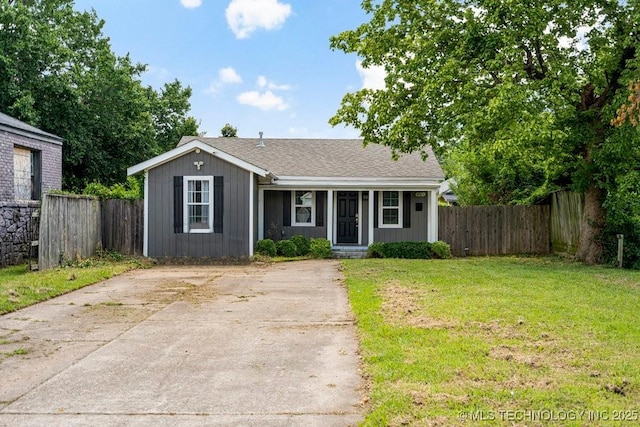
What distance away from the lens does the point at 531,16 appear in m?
12.9

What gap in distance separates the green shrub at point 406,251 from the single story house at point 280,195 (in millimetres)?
1060

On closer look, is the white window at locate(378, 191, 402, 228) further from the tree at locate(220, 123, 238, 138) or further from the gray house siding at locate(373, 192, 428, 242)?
the tree at locate(220, 123, 238, 138)

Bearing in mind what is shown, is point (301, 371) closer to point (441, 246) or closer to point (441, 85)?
point (441, 85)

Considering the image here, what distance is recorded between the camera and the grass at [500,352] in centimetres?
406

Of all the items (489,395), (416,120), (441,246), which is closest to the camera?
(489,395)

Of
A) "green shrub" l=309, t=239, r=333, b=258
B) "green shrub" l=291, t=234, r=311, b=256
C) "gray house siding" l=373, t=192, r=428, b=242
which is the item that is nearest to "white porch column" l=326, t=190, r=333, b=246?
"green shrub" l=309, t=239, r=333, b=258

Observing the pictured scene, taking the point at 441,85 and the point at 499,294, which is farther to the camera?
the point at 441,85

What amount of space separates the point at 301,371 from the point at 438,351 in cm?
142

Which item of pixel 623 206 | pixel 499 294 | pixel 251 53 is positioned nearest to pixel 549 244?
pixel 623 206

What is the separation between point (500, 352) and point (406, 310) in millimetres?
2351

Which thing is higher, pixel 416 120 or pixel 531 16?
pixel 531 16

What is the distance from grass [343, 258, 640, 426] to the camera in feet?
13.3

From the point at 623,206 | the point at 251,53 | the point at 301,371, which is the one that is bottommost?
the point at 301,371

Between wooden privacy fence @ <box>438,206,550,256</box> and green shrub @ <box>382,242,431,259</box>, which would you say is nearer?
green shrub @ <box>382,242,431,259</box>
